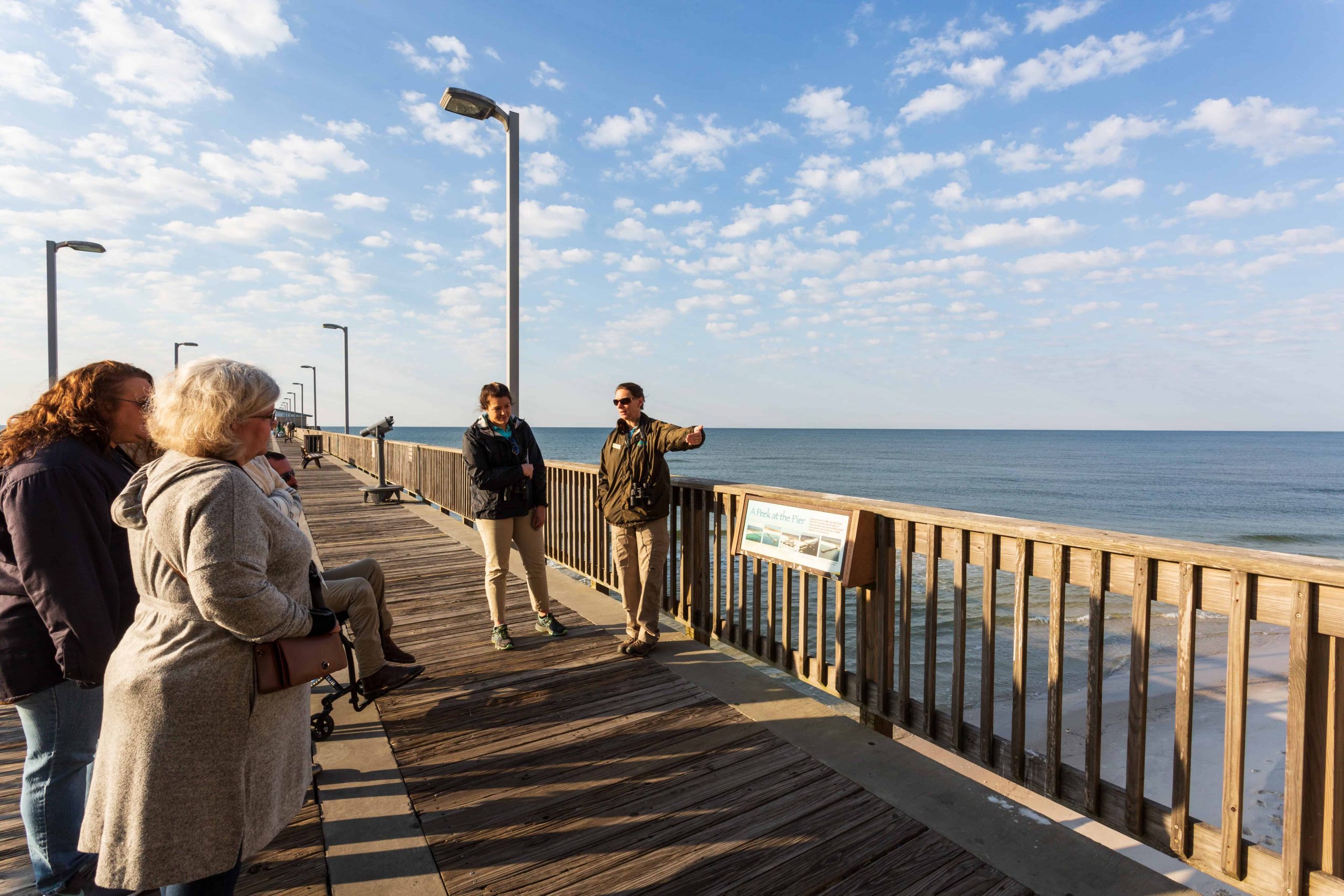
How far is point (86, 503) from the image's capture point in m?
1.99

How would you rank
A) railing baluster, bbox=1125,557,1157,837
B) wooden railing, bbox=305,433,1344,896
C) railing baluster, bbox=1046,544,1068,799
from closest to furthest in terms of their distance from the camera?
wooden railing, bbox=305,433,1344,896 → railing baluster, bbox=1125,557,1157,837 → railing baluster, bbox=1046,544,1068,799

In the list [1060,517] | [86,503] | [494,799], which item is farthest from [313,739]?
[1060,517]

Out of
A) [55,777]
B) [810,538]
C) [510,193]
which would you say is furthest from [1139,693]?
[510,193]

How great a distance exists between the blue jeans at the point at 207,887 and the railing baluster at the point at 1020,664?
2543mm

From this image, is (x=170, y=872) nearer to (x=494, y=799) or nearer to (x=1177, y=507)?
(x=494, y=799)

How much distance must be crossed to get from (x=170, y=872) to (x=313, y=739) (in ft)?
5.68

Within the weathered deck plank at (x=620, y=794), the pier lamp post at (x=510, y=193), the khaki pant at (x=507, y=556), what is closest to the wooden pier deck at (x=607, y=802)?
the weathered deck plank at (x=620, y=794)

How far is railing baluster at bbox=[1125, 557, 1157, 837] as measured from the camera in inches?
85.9

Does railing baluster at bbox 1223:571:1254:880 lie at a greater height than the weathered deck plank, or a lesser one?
greater

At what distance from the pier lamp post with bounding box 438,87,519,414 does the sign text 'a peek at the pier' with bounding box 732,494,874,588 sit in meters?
3.35

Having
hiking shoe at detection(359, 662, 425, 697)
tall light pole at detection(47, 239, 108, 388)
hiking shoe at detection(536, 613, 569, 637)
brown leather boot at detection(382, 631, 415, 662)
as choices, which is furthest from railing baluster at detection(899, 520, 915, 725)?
tall light pole at detection(47, 239, 108, 388)

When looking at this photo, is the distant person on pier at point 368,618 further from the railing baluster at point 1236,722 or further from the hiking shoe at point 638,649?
the railing baluster at point 1236,722

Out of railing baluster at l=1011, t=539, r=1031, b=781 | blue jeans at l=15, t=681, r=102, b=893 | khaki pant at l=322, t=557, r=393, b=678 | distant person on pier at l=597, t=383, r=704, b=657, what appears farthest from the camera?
distant person on pier at l=597, t=383, r=704, b=657

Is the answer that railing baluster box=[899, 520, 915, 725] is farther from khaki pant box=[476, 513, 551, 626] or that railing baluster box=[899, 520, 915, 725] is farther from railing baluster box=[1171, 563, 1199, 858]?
khaki pant box=[476, 513, 551, 626]
